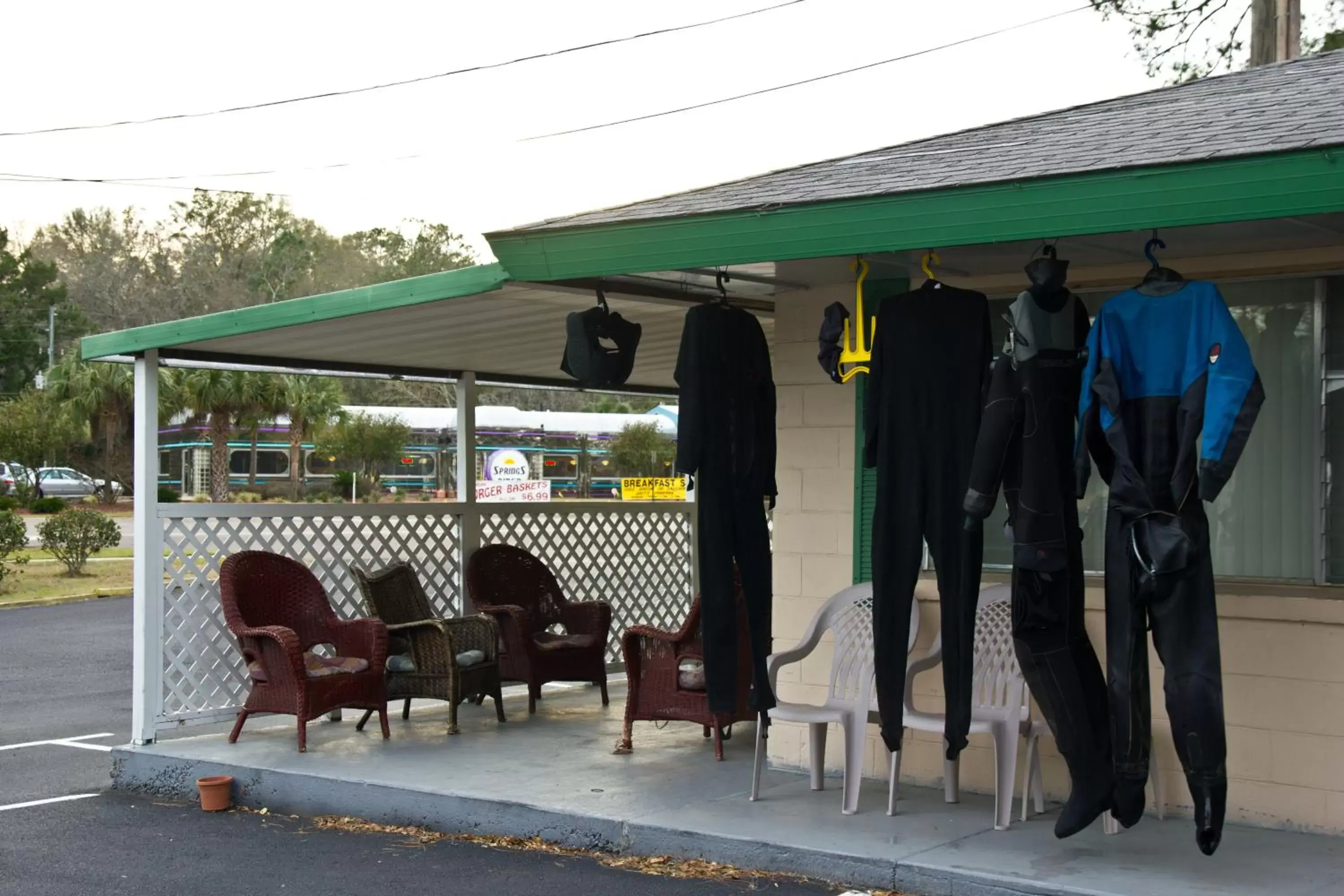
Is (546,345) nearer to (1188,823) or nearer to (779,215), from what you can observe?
(779,215)

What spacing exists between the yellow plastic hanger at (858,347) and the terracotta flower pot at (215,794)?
3899 mm

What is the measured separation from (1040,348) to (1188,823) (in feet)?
7.42

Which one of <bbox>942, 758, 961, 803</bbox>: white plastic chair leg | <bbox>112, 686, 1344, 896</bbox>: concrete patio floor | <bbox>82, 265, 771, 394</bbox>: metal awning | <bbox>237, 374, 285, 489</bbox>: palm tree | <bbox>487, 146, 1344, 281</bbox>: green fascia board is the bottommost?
<bbox>112, 686, 1344, 896</bbox>: concrete patio floor

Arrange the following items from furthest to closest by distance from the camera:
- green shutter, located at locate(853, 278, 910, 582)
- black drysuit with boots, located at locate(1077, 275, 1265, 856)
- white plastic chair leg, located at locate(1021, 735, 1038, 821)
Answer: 1. green shutter, located at locate(853, 278, 910, 582)
2. white plastic chair leg, located at locate(1021, 735, 1038, 821)
3. black drysuit with boots, located at locate(1077, 275, 1265, 856)

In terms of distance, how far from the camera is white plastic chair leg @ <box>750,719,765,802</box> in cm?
654

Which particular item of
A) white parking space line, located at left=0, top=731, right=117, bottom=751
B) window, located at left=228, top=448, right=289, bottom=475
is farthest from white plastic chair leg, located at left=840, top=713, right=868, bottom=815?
window, located at left=228, top=448, right=289, bottom=475

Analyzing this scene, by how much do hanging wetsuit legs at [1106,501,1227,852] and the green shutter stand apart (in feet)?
6.55

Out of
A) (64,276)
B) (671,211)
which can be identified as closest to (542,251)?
(671,211)

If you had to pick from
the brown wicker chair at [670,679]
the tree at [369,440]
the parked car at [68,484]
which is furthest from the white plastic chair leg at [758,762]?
the parked car at [68,484]

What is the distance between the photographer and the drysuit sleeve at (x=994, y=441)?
209 inches

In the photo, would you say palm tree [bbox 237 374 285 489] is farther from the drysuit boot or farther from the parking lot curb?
the drysuit boot

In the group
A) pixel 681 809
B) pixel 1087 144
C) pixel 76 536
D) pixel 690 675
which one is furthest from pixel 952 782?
pixel 76 536

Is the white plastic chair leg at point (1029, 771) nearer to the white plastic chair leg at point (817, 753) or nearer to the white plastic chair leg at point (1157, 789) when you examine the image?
the white plastic chair leg at point (1157, 789)

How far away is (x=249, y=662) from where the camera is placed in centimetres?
815
